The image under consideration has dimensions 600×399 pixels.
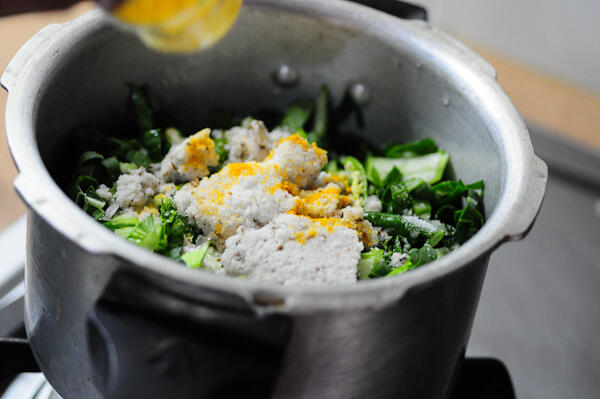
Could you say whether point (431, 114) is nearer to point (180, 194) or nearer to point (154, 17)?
point (180, 194)

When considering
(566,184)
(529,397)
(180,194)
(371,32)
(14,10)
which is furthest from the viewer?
(566,184)

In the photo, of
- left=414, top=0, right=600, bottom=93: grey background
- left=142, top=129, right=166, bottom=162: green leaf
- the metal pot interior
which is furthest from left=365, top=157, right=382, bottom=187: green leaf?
left=414, top=0, right=600, bottom=93: grey background

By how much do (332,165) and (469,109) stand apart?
0.22 metres

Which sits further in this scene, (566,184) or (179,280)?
(566,184)

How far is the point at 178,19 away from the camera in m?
0.58

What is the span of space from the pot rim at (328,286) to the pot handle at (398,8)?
5 cm

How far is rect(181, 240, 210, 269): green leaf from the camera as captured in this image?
71 cm

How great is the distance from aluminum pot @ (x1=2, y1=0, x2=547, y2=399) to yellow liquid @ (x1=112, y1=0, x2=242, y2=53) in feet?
0.54

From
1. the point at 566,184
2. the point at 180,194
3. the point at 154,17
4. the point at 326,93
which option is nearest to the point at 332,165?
the point at 326,93

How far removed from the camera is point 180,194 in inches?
31.3

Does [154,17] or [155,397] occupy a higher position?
[154,17]

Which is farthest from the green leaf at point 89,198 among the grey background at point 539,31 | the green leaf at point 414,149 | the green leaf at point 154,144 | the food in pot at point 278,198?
the grey background at point 539,31

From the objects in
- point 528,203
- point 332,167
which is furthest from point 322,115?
point 528,203

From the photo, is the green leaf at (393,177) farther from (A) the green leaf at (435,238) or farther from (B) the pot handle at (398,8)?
(B) the pot handle at (398,8)
